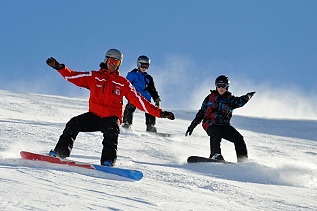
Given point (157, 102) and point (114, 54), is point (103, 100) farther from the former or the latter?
point (157, 102)

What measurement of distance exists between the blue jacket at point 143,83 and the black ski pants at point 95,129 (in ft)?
18.3

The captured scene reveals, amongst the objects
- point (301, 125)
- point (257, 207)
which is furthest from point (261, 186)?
point (301, 125)

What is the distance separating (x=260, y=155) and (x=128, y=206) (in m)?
7.88

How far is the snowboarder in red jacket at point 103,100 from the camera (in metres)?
6.85

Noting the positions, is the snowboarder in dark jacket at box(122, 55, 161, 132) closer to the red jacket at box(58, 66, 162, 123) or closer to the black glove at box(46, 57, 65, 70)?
the red jacket at box(58, 66, 162, 123)

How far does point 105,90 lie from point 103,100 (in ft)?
0.39

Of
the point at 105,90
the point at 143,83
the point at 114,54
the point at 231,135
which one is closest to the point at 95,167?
the point at 105,90

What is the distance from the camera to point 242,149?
9.14 m

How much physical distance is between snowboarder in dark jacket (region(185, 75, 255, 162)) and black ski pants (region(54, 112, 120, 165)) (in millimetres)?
2455

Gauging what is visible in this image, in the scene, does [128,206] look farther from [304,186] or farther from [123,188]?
[304,186]

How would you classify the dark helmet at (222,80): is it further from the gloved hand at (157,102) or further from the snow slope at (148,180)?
the gloved hand at (157,102)

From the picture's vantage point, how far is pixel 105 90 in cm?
701

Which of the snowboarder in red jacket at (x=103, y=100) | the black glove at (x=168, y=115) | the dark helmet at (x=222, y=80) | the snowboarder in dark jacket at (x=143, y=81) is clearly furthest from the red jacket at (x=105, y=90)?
the snowboarder in dark jacket at (x=143, y=81)

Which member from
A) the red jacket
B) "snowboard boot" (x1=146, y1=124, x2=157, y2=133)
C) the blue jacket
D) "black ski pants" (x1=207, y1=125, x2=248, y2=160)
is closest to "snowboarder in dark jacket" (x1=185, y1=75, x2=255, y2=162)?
"black ski pants" (x1=207, y1=125, x2=248, y2=160)
